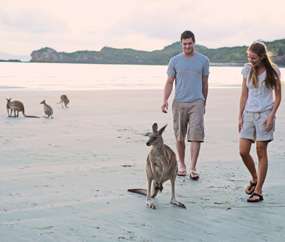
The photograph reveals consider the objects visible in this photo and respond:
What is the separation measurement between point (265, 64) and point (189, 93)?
1405 mm

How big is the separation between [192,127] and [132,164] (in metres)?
1.13

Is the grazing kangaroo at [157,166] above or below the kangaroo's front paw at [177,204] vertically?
above

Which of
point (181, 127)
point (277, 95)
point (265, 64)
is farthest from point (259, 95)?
point (181, 127)

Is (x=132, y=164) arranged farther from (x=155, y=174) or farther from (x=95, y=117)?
(x=95, y=117)

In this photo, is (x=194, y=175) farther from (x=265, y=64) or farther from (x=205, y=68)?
(x=265, y=64)

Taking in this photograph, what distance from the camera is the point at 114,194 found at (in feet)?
20.3

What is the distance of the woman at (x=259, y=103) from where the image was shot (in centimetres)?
589

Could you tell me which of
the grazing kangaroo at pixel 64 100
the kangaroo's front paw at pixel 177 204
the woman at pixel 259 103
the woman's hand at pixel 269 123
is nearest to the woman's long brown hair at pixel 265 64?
the woman at pixel 259 103

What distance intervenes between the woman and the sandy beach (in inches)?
20.6

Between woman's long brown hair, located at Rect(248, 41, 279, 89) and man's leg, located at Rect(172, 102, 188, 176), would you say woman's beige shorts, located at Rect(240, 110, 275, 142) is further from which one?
man's leg, located at Rect(172, 102, 188, 176)

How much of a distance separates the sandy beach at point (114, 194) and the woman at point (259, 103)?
0.52m

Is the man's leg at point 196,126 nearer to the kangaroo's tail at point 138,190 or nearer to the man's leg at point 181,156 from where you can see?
the man's leg at point 181,156

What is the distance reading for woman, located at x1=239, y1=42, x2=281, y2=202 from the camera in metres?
5.89

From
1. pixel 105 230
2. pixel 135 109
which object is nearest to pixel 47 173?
pixel 105 230
